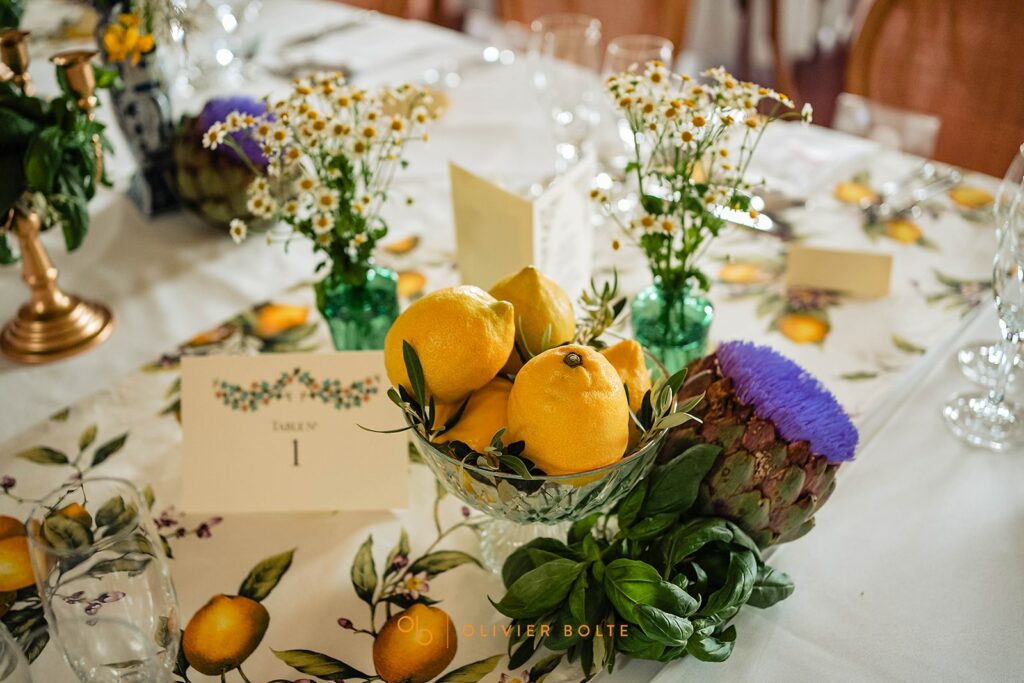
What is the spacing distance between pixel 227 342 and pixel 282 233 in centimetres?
23

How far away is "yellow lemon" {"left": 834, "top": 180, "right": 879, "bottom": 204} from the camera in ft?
3.96

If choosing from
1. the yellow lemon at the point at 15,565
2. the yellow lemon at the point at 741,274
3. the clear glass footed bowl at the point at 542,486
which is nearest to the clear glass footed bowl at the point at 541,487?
the clear glass footed bowl at the point at 542,486

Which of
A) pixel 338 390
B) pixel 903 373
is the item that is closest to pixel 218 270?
pixel 338 390

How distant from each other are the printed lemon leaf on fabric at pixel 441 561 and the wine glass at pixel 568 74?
0.70 meters

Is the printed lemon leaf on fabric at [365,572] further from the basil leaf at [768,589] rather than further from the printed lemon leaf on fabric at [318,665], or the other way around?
the basil leaf at [768,589]

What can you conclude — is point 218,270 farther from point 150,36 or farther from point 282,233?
point 150,36

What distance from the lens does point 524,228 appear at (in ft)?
2.83

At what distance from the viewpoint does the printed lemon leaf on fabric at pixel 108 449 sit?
87 cm

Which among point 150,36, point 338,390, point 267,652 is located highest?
point 150,36

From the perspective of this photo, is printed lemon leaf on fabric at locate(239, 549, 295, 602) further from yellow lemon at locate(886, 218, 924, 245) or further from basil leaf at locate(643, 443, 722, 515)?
yellow lemon at locate(886, 218, 924, 245)

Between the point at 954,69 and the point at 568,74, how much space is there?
2.70 ft

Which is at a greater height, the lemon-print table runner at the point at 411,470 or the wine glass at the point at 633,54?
the wine glass at the point at 633,54

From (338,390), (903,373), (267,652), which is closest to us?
(267,652)

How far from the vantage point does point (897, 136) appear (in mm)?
1436
